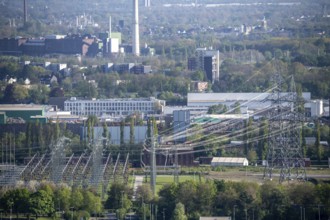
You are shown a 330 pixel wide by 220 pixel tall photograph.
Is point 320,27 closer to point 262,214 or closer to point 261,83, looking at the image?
point 261,83

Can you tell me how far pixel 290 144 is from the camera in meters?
13.7

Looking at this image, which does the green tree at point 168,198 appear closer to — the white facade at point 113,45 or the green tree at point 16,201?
the green tree at point 16,201

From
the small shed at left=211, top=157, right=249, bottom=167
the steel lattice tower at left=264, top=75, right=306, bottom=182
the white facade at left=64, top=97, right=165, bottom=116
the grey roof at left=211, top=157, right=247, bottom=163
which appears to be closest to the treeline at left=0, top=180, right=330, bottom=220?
the steel lattice tower at left=264, top=75, right=306, bottom=182

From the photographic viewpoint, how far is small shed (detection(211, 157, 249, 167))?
48.8 feet

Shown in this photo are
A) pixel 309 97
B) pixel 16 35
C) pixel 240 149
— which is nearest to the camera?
pixel 240 149

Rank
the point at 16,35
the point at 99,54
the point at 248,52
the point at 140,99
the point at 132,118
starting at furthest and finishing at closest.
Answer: the point at 16,35 → the point at 99,54 → the point at 248,52 → the point at 140,99 → the point at 132,118

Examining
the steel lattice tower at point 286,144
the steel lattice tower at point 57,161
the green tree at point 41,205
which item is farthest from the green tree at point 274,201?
the steel lattice tower at point 57,161

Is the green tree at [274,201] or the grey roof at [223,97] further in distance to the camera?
the grey roof at [223,97]

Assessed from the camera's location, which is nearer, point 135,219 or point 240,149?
point 135,219

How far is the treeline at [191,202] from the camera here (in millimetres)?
11281

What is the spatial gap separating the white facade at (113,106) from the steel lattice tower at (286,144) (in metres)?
6.03

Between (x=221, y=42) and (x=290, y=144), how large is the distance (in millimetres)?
19041

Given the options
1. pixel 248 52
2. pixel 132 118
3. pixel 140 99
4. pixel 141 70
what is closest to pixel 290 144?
pixel 132 118

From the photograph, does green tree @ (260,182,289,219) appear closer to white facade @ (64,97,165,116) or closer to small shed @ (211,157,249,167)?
small shed @ (211,157,249,167)
